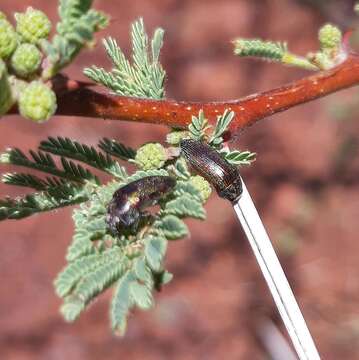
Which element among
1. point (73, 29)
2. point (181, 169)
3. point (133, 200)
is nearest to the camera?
point (73, 29)

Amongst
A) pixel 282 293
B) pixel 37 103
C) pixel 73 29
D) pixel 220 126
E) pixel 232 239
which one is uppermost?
pixel 73 29

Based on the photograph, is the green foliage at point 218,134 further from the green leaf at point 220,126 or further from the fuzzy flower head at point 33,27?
the fuzzy flower head at point 33,27

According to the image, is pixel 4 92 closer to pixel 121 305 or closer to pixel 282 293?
pixel 121 305

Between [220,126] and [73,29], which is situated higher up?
[73,29]

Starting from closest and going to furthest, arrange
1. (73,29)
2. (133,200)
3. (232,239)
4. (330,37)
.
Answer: (73,29) → (133,200) → (330,37) → (232,239)

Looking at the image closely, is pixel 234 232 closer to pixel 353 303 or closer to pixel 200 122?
pixel 353 303

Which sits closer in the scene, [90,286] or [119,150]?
[90,286]

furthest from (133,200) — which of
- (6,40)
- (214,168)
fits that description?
(6,40)
